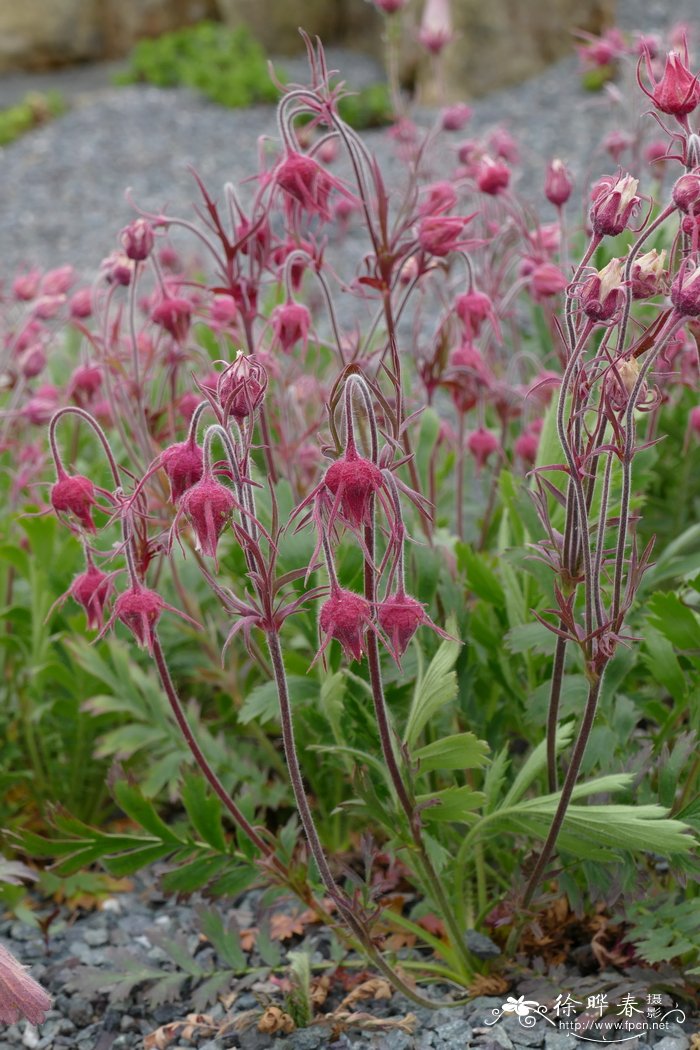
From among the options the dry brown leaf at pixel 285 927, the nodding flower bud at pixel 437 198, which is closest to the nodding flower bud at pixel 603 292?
the nodding flower bud at pixel 437 198

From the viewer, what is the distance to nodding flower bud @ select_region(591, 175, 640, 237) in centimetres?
159

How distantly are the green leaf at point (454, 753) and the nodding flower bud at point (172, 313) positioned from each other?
0.99 m

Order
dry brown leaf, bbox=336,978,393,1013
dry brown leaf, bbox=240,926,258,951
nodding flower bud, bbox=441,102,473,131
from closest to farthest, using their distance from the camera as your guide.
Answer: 1. dry brown leaf, bbox=336,978,393,1013
2. dry brown leaf, bbox=240,926,258,951
3. nodding flower bud, bbox=441,102,473,131

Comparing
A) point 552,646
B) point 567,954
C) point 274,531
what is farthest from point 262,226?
point 567,954

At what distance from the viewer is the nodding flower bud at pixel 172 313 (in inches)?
91.9

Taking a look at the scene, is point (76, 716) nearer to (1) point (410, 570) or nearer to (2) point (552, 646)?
(1) point (410, 570)

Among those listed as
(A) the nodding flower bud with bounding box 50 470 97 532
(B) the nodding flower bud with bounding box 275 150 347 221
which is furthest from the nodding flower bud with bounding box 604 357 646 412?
(A) the nodding flower bud with bounding box 50 470 97 532

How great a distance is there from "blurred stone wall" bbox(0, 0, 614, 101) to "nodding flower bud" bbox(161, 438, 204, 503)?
8611mm

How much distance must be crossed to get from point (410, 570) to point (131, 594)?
82cm

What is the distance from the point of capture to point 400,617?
1.61 metres

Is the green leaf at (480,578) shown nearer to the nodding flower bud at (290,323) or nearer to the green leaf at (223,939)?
the nodding flower bud at (290,323)

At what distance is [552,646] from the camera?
213 centimetres

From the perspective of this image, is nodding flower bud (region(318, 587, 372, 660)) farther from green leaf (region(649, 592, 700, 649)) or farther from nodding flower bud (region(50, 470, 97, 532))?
green leaf (region(649, 592, 700, 649))

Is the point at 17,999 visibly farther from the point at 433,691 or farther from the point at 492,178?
the point at 492,178
